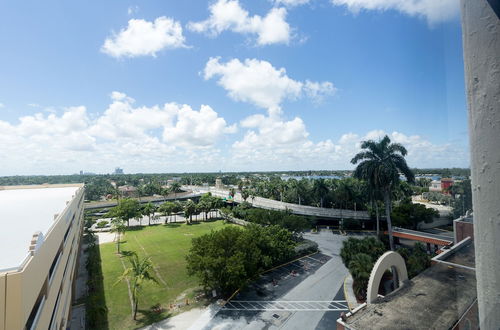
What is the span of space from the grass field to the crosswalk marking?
3.82 meters

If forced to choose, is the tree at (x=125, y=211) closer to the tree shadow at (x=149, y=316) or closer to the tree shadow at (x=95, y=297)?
the tree shadow at (x=95, y=297)

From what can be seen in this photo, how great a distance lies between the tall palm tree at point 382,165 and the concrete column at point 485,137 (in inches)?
1036

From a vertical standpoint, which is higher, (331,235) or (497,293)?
(497,293)

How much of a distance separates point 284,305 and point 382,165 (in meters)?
16.4

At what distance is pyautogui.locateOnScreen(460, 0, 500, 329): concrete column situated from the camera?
135 centimetres

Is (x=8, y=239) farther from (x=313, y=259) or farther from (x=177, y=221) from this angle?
(x=177, y=221)

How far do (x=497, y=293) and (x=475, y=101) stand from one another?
44.2 inches

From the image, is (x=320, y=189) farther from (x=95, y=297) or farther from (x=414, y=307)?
(x=95, y=297)

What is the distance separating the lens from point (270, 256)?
82.8ft

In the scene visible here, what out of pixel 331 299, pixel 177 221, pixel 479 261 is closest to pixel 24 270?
pixel 479 261

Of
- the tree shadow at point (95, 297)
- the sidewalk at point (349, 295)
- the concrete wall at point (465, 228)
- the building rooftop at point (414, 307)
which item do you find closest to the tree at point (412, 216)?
the sidewalk at point (349, 295)

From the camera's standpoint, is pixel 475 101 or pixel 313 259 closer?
pixel 475 101

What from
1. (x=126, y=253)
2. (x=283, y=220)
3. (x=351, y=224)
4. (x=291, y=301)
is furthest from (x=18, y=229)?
(x=351, y=224)

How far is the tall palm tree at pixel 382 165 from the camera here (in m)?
25.1
